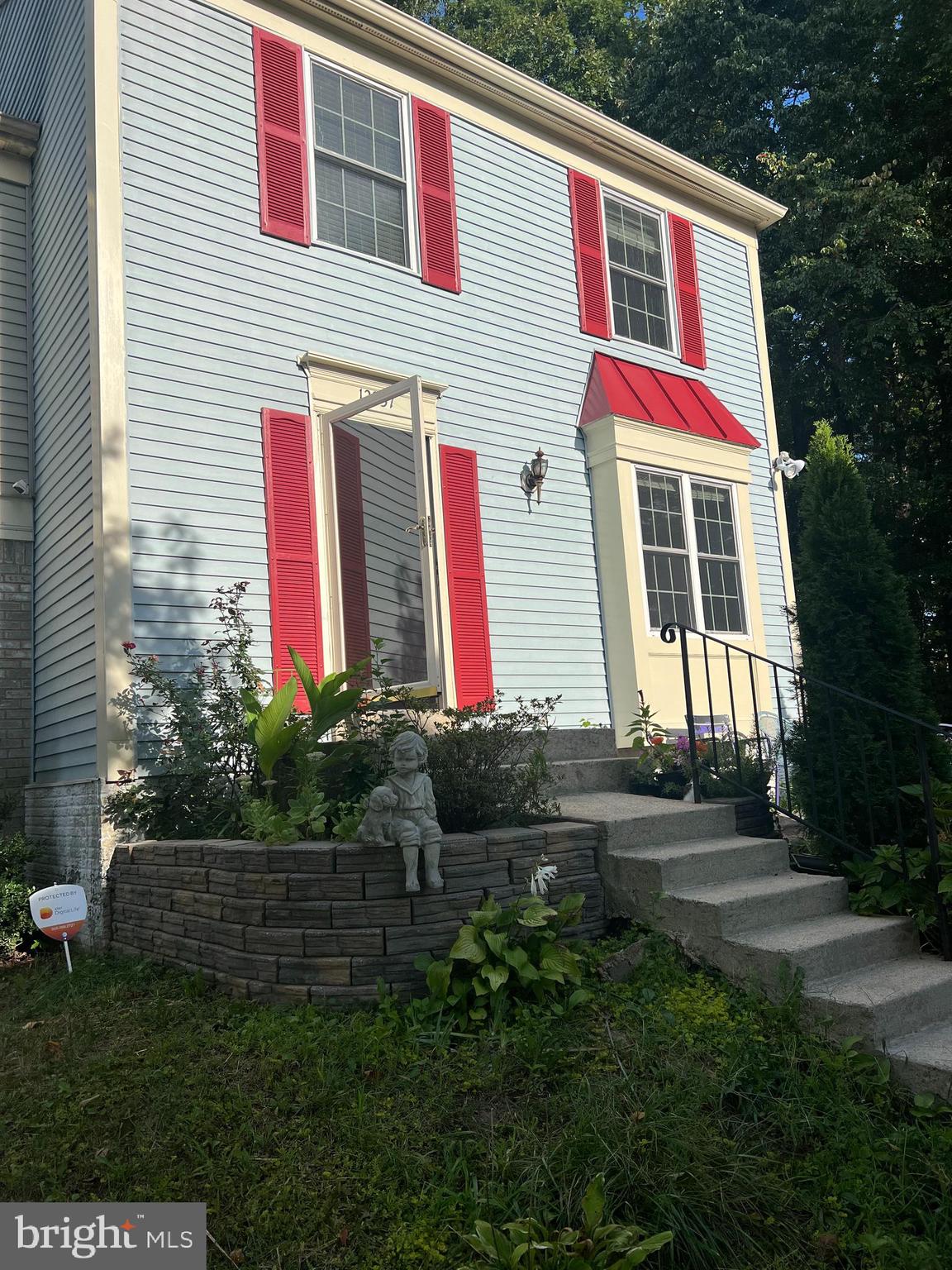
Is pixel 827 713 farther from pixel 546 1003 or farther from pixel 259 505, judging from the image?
pixel 259 505

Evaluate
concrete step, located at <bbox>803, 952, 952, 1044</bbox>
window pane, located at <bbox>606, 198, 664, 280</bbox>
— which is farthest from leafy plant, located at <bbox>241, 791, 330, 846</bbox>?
window pane, located at <bbox>606, 198, 664, 280</bbox>

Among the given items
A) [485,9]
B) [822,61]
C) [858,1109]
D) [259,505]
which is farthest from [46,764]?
[485,9]

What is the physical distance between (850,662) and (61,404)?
5389 mm

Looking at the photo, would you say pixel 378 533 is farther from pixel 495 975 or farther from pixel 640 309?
pixel 640 309

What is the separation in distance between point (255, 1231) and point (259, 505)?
474 centimetres

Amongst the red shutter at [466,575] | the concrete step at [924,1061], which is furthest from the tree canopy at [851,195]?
the concrete step at [924,1061]

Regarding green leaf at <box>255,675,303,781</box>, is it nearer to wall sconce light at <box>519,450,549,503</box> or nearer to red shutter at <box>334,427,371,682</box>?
red shutter at <box>334,427,371,682</box>

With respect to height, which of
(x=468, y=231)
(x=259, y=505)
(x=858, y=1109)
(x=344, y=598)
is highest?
(x=468, y=231)

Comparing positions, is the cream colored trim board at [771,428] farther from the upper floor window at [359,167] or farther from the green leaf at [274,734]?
the green leaf at [274,734]

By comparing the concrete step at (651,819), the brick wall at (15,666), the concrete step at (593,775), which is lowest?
the concrete step at (651,819)

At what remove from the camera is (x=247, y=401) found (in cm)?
680

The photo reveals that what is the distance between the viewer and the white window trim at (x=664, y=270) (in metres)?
9.41

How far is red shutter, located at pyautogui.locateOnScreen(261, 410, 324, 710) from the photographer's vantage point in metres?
6.61

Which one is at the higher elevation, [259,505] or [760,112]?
[760,112]
